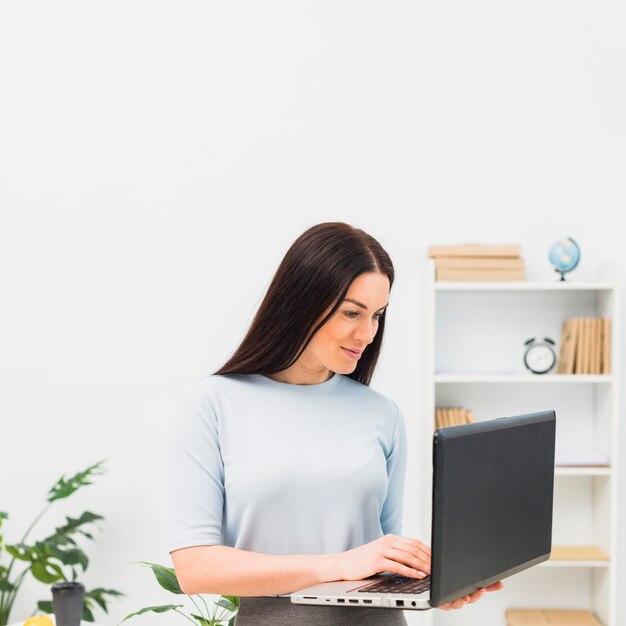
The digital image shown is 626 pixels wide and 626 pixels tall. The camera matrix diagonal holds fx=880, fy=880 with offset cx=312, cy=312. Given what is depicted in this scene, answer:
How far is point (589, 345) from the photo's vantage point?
298 centimetres

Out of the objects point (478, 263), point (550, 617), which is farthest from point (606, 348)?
point (550, 617)

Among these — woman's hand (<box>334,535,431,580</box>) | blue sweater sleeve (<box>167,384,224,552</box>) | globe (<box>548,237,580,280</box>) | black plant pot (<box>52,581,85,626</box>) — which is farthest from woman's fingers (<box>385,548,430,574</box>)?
globe (<box>548,237,580,280</box>)

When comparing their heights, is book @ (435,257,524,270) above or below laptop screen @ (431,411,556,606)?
above

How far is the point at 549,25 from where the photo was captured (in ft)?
10.4

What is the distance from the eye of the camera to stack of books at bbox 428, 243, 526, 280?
2.98 meters

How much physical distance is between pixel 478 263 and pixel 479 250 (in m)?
0.04

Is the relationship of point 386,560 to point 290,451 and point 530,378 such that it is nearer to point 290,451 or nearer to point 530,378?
point 290,451

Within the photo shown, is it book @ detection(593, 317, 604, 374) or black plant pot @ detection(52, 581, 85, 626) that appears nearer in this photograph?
black plant pot @ detection(52, 581, 85, 626)

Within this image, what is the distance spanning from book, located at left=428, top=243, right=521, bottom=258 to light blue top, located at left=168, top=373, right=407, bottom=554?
1.57 metres

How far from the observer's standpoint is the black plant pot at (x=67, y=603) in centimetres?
235

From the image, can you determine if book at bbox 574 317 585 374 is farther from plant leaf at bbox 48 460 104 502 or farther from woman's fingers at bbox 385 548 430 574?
woman's fingers at bbox 385 548 430 574

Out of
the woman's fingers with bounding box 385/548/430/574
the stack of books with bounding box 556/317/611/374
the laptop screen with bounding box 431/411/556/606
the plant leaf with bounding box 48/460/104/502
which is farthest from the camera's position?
the stack of books with bounding box 556/317/611/374

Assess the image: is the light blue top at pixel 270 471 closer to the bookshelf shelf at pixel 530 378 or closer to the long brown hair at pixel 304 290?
the long brown hair at pixel 304 290

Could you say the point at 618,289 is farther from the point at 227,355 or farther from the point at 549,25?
the point at 227,355
